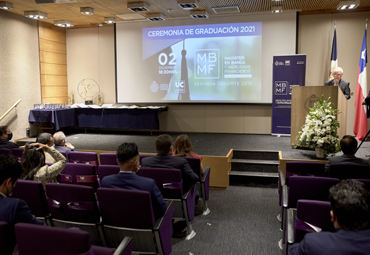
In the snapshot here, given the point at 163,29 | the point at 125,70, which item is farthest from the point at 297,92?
the point at 125,70

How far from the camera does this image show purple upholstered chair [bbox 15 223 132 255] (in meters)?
1.73

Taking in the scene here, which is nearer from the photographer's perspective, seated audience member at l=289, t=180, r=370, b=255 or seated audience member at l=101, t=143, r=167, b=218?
seated audience member at l=289, t=180, r=370, b=255

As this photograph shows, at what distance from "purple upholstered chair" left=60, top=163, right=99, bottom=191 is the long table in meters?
4.97

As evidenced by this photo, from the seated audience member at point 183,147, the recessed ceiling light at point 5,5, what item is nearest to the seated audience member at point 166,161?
the seated audience member at point 183,147

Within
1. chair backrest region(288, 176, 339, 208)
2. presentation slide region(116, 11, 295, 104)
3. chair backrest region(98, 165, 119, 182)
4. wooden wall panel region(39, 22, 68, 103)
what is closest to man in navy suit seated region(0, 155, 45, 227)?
chair backrest region(98, 165, 119, 182)

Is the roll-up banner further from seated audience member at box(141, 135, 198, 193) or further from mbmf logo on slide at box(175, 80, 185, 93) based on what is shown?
seated audience member at box(141, 135, 198, 193)

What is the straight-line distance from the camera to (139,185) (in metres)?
2.64

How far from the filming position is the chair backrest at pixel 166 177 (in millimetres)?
3328

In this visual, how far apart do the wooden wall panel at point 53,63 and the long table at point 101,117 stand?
997mm

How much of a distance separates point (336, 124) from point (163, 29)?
5620 mm

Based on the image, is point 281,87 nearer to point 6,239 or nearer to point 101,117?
point 101,117

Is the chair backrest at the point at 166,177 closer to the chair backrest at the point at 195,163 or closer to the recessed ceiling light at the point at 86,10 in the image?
the chair backrest at the point at 195,163

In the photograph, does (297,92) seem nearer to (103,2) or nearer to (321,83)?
(321,83)

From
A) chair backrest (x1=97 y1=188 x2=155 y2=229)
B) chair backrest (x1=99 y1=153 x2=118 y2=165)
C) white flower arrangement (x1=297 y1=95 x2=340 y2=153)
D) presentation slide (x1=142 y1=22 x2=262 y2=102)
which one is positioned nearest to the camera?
chair backrest (x1=97 y1=188 x2=155 y2=229)
